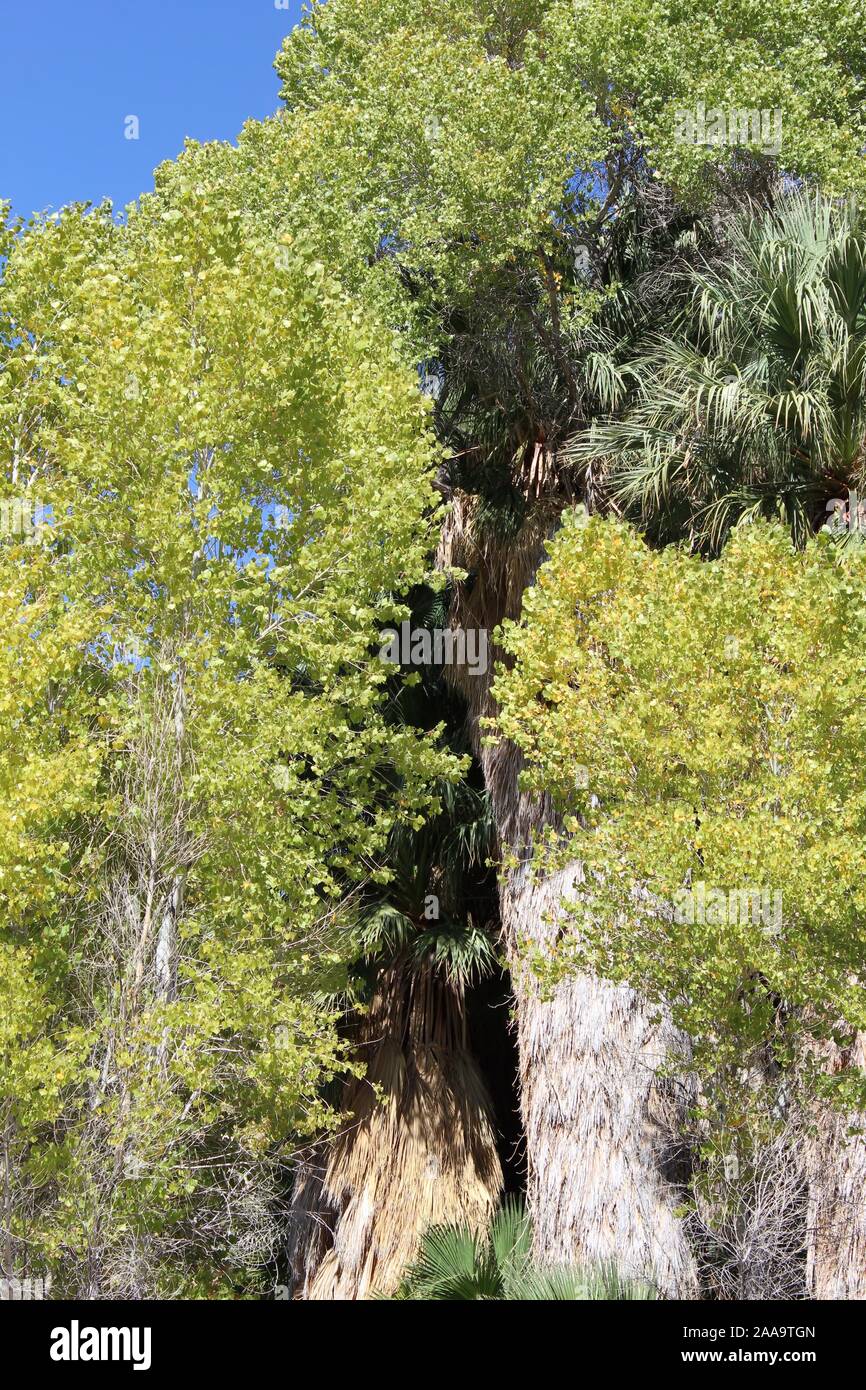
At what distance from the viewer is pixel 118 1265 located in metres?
8.75

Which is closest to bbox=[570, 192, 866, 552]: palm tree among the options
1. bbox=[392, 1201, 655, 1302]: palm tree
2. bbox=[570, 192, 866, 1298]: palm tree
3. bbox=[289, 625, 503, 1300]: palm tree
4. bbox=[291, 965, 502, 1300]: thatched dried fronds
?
bbox=[570, 192, 866, 1298]: palm tree

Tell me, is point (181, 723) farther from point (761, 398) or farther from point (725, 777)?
point (761, 398)

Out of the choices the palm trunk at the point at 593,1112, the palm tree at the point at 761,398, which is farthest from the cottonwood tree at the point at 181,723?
the palm tree at the point at 761,398

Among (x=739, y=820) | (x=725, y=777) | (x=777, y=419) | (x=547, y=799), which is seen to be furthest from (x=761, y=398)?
(x=739, y=820)

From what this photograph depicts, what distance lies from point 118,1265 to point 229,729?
375cm

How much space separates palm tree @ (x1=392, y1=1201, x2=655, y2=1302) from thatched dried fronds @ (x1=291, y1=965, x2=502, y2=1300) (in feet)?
1.47

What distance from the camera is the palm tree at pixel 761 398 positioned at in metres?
10.6

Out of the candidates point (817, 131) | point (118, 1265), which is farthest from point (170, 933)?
point (817, 131)

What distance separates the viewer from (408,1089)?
12.6 metres

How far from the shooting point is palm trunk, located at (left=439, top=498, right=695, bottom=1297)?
10.1 m

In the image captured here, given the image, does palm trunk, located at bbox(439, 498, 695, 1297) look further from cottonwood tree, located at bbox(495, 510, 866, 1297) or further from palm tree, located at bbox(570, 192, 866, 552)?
palm tree, located at bbox(570, 192, 866, 552)

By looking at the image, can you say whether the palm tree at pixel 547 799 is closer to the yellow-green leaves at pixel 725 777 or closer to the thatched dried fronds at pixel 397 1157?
the yellow-green leaves at pixel 725 777

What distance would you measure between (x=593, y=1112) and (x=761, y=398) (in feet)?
19.7

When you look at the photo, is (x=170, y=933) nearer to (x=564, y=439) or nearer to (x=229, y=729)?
(x=229, y=729)
